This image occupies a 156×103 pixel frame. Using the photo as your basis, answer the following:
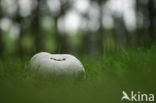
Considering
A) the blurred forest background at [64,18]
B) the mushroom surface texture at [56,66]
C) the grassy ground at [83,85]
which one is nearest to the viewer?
the grassy ground at [83,85]

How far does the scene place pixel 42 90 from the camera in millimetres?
1889

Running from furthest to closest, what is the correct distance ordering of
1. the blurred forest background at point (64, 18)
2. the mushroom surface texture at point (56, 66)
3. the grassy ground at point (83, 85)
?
the blurred forest background at point (64, 18), the mushroom surface texture at point (56, 66), the grassy ground at point (83, 85)

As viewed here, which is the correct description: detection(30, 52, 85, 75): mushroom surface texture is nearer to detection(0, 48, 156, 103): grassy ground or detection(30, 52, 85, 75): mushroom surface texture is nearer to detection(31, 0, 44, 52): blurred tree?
detection(0, 48, 156, 103): grassy ground

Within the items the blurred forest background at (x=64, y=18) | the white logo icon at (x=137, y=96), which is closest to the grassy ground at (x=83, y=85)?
the white logo icon at (x=137, y=96)

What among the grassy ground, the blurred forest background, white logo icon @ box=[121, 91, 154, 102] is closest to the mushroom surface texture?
the grassy ground

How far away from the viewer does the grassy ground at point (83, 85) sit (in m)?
1.60

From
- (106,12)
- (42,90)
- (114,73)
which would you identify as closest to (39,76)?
(42,90)

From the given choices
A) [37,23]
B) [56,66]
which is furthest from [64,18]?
[56,66]

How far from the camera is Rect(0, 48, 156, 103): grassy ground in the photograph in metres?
1.60

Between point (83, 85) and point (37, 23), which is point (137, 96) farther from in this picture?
point (37, 23)

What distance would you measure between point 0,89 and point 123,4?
1510 cm

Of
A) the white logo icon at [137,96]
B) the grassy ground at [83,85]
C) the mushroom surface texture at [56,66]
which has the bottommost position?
the white logo icon at [137,96]

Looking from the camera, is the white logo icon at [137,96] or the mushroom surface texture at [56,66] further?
the mushroom surface texture at [56,66]

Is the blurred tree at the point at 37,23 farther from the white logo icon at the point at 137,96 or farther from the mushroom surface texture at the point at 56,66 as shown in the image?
the white logo icon at the point at 137,96
